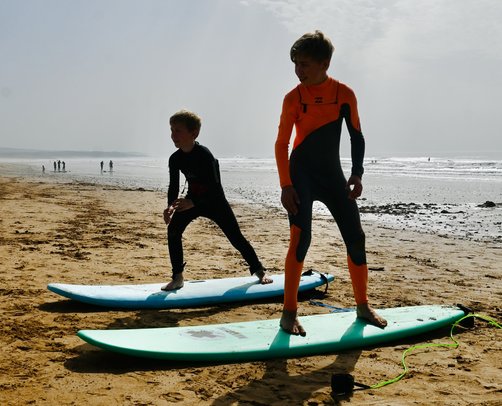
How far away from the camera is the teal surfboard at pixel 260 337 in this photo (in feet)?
10.3

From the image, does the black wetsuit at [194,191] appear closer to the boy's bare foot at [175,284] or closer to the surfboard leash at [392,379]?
the boy's bare foot at [175,284]

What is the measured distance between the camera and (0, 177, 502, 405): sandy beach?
9.07 ft

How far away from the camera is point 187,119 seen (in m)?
4.74

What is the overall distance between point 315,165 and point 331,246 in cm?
500

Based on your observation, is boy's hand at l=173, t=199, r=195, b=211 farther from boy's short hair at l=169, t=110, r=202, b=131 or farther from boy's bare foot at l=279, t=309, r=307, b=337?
boy's bare foot at l=279, t=309, r=307, b=337

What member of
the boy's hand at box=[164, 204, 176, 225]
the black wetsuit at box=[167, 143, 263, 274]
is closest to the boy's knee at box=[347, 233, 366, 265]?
the black wetsuit at box=[167, 143, 263, 274]

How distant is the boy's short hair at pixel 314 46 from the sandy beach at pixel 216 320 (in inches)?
81.5

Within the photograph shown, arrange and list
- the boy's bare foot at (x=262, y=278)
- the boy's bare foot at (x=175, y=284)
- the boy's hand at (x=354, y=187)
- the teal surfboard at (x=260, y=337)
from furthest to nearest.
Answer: the boy's bare foot at (x=262, y=278) → the boy's bare foot at (x=175, y=284) → the boy's hand at (x=354, y=187) → the teal surfboard at (x=260, y=337)

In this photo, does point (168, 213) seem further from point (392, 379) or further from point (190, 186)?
point (392, 379)

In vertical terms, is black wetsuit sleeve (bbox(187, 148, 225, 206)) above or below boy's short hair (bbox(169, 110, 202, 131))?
below

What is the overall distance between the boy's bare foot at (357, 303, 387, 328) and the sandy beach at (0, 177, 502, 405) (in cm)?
20

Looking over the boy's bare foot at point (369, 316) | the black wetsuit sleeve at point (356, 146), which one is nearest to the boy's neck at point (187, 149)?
the black wetsuit sleeve at point (356, 146)

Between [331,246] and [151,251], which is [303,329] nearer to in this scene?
[151,251]

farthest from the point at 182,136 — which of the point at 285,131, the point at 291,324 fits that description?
the point at 291,324
